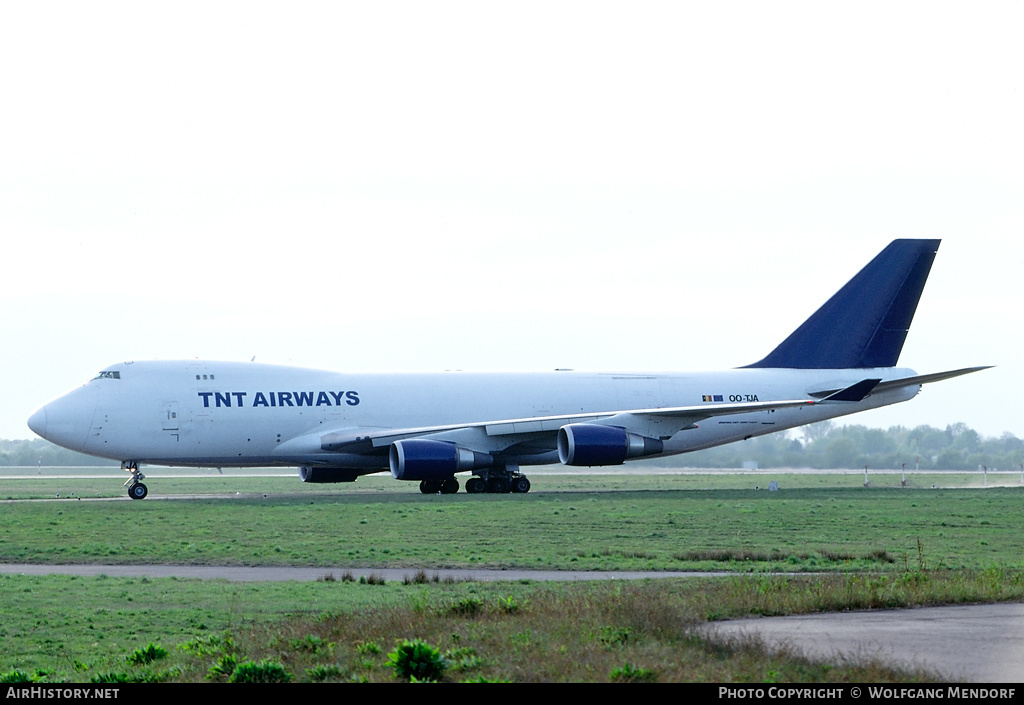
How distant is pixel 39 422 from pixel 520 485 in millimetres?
16296

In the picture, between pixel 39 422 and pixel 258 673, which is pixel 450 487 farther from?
pixel 258 673

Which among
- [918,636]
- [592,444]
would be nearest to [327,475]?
[592,444]

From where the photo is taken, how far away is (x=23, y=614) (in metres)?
16.4

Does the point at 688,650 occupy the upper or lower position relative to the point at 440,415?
lower

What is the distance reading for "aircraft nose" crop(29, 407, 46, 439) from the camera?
40.7 metres

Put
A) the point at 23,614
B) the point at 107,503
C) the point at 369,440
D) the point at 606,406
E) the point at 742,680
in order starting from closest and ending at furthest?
the point at 742,680 < the point at 23,614 < the point at 107,503 < the point at 369,440 < the point at 606,406

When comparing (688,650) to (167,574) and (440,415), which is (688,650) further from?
(440,415)

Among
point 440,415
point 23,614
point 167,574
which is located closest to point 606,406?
point 440,415

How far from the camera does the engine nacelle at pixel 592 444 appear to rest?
41.2 m

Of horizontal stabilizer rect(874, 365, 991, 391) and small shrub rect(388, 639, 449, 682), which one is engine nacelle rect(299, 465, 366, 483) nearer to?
horizontal stabilizer rect(874, 365, 991, 391)

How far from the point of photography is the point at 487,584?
18.7 meters

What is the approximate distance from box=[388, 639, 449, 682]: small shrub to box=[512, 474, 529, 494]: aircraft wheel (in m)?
33.7

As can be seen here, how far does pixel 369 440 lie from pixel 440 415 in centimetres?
334

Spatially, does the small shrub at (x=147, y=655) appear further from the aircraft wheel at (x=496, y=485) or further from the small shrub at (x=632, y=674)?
the aircraft wheel at (x=496, y=485)
